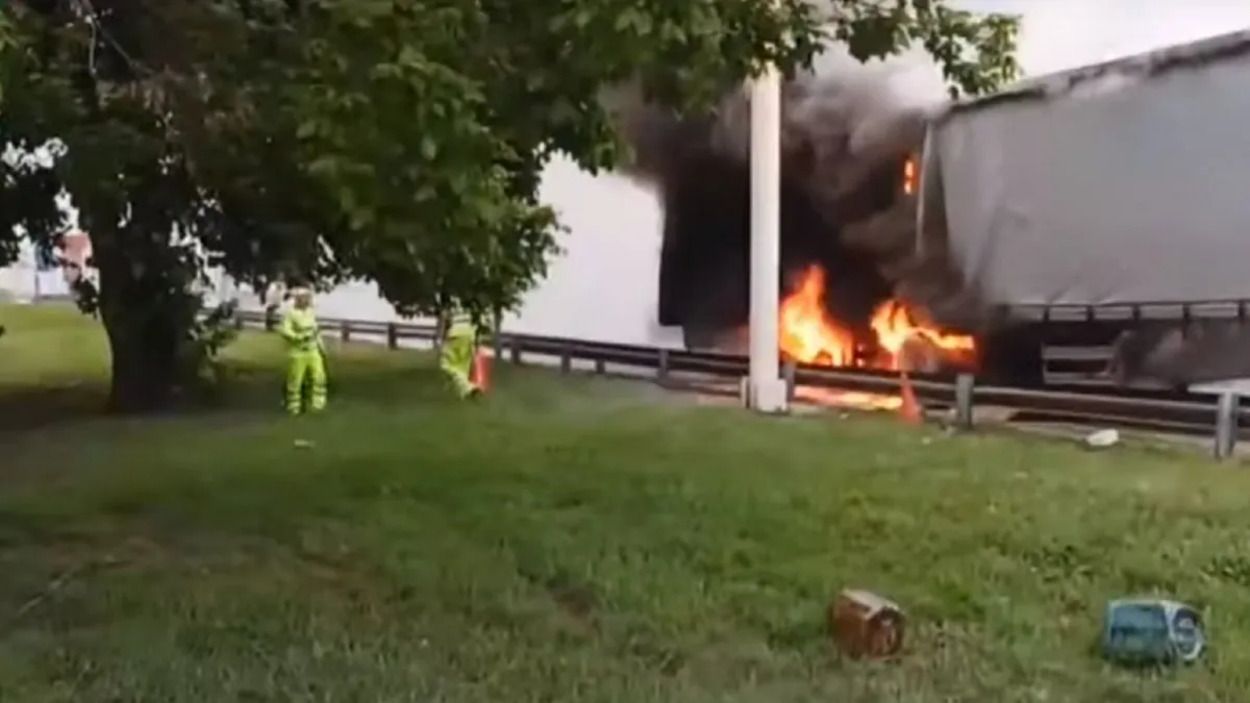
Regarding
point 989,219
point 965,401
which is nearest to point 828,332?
point 989,219

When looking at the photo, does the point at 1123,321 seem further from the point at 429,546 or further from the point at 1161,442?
the point at 429,546

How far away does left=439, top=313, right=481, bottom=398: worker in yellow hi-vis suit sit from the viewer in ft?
54.9

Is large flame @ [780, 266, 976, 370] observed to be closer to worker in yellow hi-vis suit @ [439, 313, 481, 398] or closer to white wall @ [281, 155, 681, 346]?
white wall @ [281, 155, 681, 346]

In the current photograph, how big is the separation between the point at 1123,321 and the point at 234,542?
7544 mm

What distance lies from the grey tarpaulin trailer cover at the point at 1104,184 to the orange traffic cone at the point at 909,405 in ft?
3.34

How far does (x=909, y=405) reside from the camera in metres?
14.8

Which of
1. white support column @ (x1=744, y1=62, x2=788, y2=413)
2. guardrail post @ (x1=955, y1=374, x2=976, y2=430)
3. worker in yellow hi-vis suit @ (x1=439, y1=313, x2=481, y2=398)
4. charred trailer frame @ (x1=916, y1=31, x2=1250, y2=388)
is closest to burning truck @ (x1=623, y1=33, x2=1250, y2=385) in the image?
charred trailer frame @ (x1=916, y1=31, x2=1250, y2=388)

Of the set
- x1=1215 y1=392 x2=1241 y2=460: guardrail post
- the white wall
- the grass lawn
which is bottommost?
the grass lawn

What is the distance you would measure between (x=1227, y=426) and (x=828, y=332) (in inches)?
221

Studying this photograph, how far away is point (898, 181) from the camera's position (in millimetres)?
15938

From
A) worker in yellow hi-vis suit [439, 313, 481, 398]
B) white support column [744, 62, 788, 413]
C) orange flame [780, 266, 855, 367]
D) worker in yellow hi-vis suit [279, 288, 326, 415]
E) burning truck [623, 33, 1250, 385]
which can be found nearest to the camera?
burning truck [623, 33, 1250, 385]

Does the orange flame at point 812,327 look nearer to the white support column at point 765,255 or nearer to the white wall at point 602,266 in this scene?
the white support column at point 765,255

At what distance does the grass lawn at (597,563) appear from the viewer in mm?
6398

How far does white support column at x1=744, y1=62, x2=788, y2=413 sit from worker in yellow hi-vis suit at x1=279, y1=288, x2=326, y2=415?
3.96m
